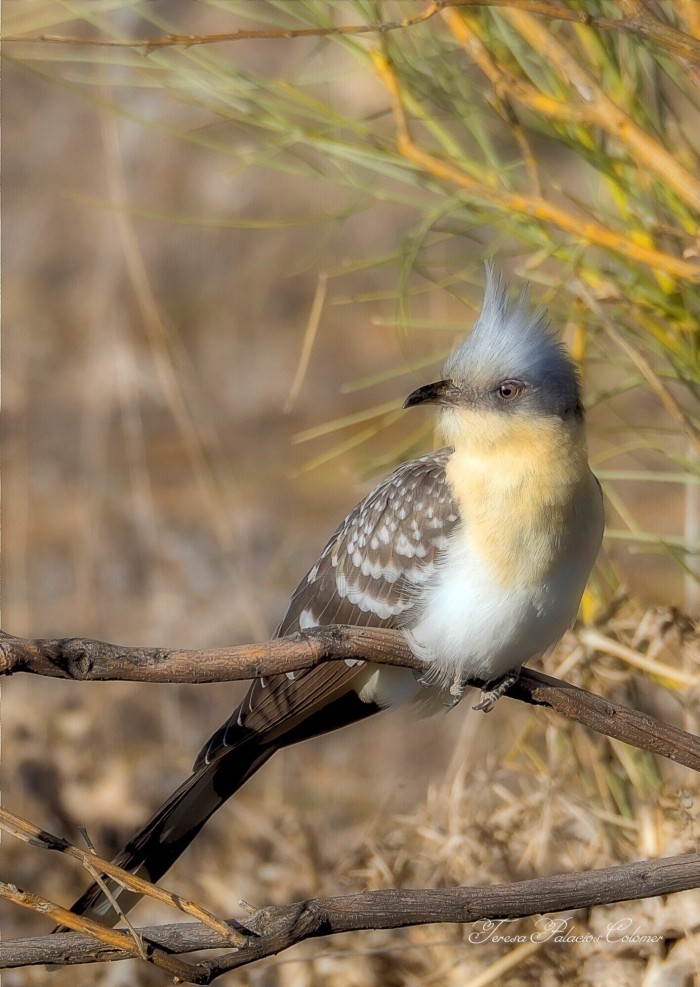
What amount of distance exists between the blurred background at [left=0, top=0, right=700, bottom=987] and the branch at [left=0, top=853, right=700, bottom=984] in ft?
2.66

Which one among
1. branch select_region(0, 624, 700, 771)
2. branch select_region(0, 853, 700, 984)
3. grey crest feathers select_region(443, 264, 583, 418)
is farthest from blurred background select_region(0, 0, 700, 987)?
branch select_region(0, 853, 700, 984)

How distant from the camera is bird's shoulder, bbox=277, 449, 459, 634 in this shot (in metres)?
2.70

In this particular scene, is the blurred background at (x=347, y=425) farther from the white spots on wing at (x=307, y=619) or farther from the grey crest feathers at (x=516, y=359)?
the white spots on wing at (x=307, y=619)

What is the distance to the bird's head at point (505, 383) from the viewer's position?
2615 millimetres

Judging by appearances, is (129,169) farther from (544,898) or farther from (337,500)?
(544,898)

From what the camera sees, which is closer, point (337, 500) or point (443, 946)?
point (443, 946)

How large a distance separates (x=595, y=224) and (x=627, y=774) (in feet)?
5.01

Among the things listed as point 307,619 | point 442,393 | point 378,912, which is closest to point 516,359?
point 442,393

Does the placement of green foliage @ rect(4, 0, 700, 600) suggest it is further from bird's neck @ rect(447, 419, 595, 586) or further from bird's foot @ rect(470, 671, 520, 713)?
bird's foot @ rect(470, 671, 520, 713)

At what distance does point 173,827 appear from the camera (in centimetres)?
264

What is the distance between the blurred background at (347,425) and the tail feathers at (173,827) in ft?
1.91

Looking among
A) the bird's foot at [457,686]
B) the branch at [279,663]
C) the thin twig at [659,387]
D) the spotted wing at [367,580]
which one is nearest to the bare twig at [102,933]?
the branch at [279,663]

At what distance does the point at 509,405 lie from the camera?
8.64ft

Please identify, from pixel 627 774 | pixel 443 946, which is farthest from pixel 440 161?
pixel 443 946
